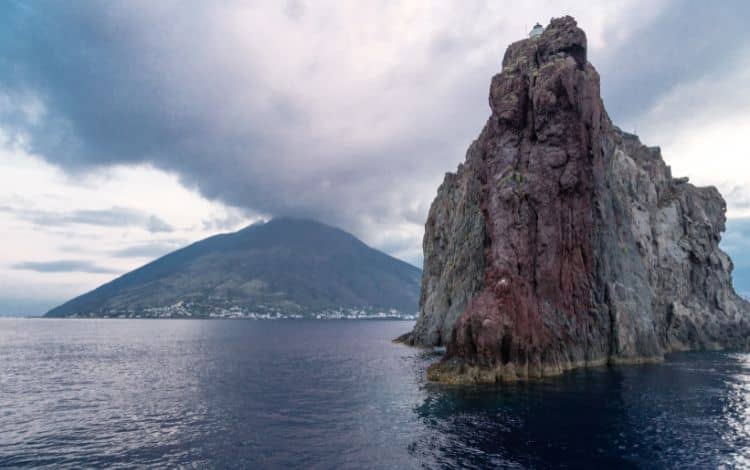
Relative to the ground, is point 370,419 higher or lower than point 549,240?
lower

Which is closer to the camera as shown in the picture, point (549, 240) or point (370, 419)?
point (370, 419)

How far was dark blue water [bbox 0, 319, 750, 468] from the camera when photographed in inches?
1364

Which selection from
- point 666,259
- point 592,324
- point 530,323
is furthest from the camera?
point 666,259

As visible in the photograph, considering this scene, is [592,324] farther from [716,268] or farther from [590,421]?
[716,268]

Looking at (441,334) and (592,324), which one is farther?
(441,334)

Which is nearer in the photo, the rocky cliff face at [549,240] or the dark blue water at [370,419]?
the dark blue water at [370,419]

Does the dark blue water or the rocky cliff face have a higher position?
the rocky cliff face

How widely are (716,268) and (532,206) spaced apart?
240 feet

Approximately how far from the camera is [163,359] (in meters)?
98.9

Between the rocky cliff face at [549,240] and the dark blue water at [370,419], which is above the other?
the rocky cliff face at [549,240]

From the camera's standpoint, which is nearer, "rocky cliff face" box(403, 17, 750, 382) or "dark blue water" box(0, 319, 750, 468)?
"dark blue water" box(0, 319, 750, 468)

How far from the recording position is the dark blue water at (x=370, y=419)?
34.7m

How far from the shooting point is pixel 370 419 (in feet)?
151

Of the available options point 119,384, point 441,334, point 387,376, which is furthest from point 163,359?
point 441,334
